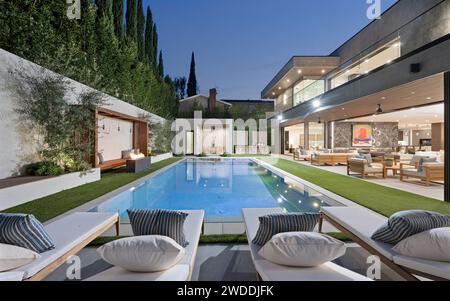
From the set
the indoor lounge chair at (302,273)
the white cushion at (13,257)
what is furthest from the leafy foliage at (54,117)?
the indoor lounge chair at (302,273)

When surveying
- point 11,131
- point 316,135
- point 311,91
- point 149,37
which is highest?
point 149,37

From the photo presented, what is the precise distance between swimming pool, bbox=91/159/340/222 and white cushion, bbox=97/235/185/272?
261 centimetres

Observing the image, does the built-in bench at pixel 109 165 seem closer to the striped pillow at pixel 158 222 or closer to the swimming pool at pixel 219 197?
the swimming pool at pixel 219 197

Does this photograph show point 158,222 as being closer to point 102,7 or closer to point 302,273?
point 302,273

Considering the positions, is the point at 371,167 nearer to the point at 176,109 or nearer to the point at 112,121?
the point at 112,121

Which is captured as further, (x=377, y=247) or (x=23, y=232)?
(x=377, y=247)

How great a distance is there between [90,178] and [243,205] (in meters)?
4.84

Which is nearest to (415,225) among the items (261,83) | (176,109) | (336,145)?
(336,145)

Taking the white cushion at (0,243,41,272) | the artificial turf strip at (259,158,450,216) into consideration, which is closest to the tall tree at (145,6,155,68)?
the artificial turf strip at (259,158,450,216)

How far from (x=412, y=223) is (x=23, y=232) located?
3.13 metres

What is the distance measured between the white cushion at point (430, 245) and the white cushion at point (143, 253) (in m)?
1.82

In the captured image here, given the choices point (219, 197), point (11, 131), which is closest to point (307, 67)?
point (219, 197)

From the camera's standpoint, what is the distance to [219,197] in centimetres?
686

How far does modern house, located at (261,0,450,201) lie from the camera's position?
21.6 ft
